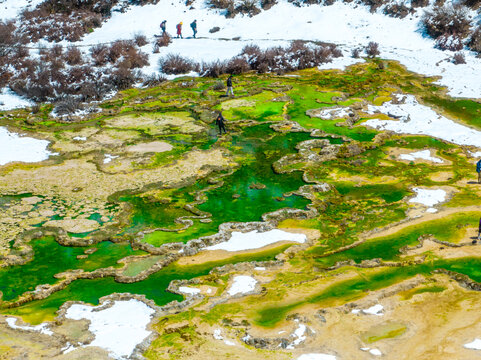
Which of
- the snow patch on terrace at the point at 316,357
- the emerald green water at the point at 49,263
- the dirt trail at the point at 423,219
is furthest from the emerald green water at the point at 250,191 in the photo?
the snow patch on terrace at the point at 316,357

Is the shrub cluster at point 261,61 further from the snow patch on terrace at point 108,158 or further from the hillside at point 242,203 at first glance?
the snow patch on terrace at point 108,158

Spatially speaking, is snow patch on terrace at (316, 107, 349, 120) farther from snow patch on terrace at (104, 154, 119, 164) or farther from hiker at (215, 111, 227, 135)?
snow patch on terrace at (104, 154, 119, 164)

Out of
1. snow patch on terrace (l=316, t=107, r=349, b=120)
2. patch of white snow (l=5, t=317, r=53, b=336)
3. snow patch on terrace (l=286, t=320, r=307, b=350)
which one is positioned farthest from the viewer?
snow patch on terrace (l=316, t=107, r=349, b=120)

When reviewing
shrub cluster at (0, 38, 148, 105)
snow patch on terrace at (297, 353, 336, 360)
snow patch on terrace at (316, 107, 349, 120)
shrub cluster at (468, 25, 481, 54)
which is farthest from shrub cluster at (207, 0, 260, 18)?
snow patch on terrace at (297, 353, 336, 360)

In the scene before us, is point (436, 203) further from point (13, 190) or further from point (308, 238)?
point (13, 190)

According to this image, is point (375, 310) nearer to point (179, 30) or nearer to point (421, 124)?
point (421, 124)

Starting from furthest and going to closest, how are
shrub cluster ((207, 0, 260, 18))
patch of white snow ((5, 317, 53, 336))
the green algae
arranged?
shrub cluster ((207, 0, 260, 18)), the green algae, patch of white snow ((5, 317, 53, 336))

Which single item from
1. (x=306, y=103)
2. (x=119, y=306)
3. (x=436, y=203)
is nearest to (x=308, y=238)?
(x=436, y=203)
